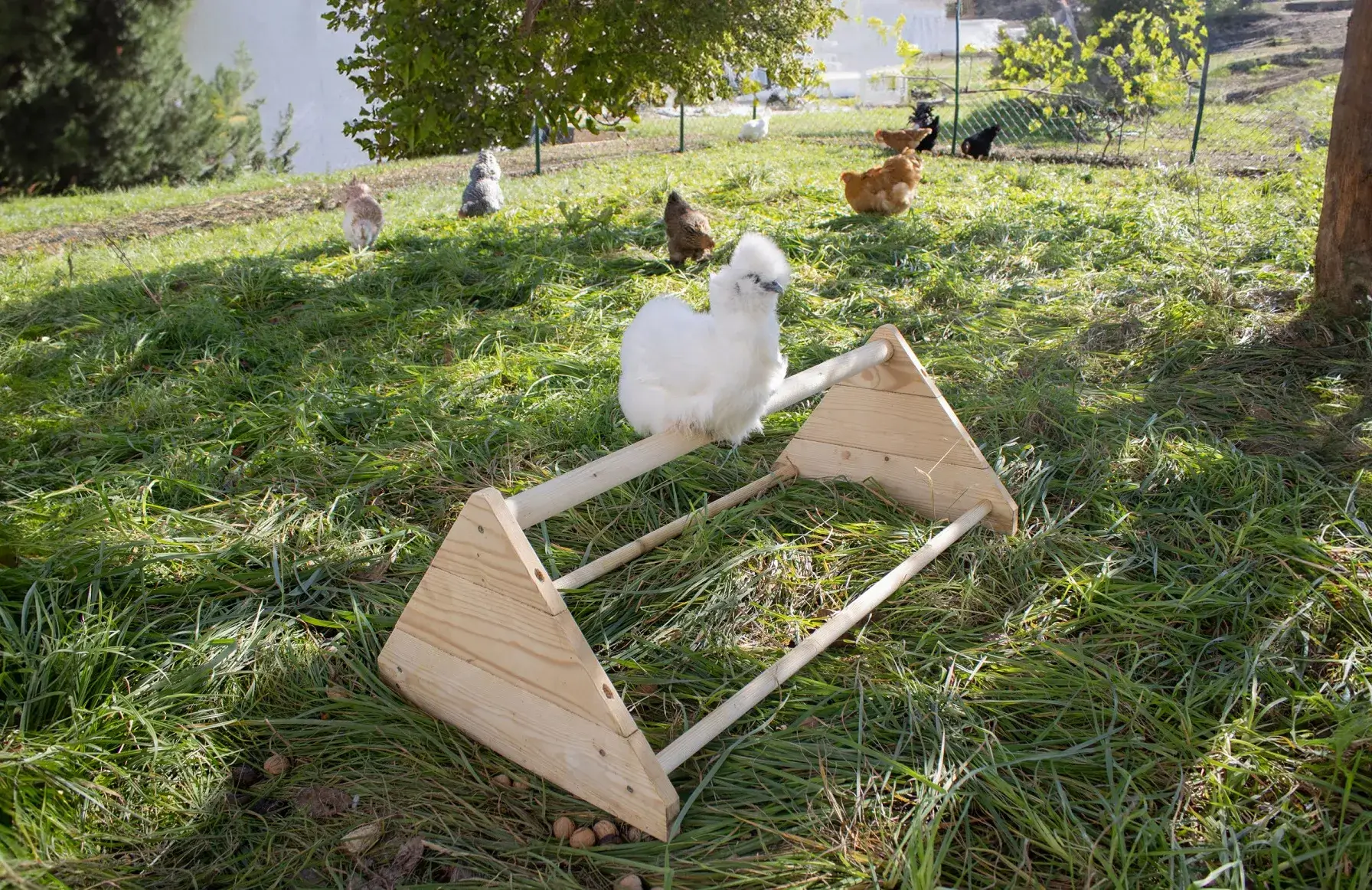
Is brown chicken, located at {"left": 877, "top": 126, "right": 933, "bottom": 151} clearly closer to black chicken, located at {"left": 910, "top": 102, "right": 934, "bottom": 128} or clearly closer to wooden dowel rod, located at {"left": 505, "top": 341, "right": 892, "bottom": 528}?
black chicken, located at {"left": 910, "top": 102, "right": 934, "bottom": 128}

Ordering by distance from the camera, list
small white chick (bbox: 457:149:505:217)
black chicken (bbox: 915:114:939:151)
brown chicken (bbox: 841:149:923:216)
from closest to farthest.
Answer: brown chicken (bbox: 841:149:923:216) < small white chick (bbox: 457:149:505:217) < black chicken (bbox: 915:114:939:151)

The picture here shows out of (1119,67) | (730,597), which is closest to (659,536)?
(730,597)

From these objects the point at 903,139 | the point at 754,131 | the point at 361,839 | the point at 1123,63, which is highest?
the point at 1123,63

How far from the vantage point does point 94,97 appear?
1282cm

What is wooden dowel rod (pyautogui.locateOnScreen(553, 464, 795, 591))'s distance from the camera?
7.67 feet

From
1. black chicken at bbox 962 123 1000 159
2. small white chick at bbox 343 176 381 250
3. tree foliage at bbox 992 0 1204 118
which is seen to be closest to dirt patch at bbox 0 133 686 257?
small white chick at bbox 343 176 381 250

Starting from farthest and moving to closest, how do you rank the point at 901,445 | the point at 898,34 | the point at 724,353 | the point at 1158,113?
the point at 1158,113 < the point at 898,34 < the point at 901,445 < the point at 724,353

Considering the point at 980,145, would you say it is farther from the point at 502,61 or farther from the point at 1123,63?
the point at 502,61

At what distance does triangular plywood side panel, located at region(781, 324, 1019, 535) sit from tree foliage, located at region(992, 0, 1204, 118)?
30.9ft

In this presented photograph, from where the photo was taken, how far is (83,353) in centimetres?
405

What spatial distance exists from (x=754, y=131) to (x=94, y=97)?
10.3m

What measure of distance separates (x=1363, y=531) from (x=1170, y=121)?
12463 millimetres

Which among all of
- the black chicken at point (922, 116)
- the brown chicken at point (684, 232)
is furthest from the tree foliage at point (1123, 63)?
the brown chicken at point (684, 232)

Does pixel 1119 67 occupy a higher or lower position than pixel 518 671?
higher
